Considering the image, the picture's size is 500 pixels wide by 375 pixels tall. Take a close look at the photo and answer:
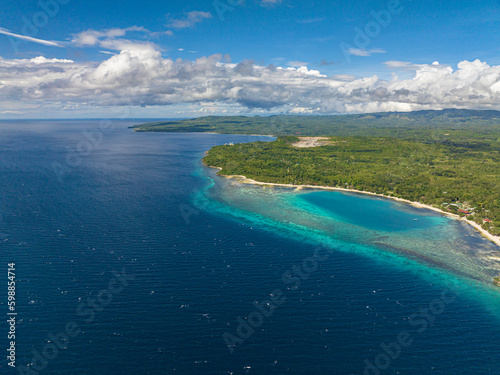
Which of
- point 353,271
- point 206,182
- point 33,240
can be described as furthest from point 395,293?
point 206,182

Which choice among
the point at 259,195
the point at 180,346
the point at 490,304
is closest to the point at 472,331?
the point at 490,304

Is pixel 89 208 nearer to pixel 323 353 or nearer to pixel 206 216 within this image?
pixel 206 216

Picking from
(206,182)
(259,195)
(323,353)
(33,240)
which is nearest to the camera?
(323,353)

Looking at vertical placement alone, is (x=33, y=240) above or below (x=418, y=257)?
above

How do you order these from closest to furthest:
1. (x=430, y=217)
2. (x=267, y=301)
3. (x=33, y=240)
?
(x=267, y=301) < (x=33, y=240) < (x=430, y=217)

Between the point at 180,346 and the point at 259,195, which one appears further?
the point at 259,195

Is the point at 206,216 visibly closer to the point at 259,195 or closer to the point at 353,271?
the point at 259,195
